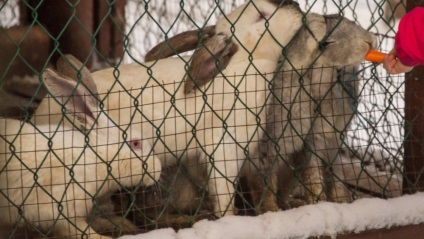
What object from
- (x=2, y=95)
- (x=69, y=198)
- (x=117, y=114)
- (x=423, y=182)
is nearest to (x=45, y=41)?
(x=2, y=95)

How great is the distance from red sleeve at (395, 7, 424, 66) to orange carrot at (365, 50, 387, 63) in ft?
1.15

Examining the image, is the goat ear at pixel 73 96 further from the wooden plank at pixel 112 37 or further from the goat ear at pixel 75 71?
the wooden plank at pixel 112 37

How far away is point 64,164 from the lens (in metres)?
3.15

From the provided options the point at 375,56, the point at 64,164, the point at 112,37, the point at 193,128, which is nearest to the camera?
the point at 64,164

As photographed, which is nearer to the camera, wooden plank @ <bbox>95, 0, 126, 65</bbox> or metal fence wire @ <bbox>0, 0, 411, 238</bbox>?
metal fence wire @ <bbox>0, 0, 411, 238</bbox>

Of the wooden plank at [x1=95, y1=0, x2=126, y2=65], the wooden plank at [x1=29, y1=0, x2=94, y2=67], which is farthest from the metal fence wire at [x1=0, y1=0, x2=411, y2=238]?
the wooden plank at [x1=95, y1=0, x2=126, y2=65]

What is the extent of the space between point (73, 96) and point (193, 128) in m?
0.54

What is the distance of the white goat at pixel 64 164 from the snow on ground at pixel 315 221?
0.97ft

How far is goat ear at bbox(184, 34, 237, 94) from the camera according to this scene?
3.50m

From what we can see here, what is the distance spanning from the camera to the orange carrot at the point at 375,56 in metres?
3.61

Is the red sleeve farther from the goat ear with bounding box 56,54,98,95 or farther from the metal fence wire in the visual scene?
the goat ear with bounding box 56,54,98,95

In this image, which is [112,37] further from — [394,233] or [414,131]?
[394,233]

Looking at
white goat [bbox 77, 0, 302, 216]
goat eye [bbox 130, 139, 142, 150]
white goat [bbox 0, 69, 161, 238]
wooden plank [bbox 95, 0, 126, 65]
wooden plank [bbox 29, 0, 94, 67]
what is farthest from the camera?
wooden plank [bbox 95, 0, 126, 65]

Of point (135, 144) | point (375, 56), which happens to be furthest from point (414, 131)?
point (135, 144)
